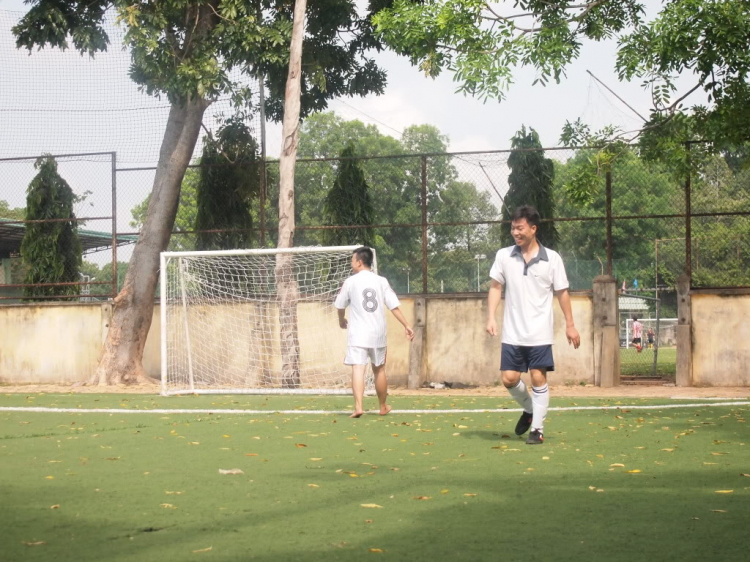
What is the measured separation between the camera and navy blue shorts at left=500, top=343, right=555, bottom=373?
320 inches

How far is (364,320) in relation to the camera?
10.7 m

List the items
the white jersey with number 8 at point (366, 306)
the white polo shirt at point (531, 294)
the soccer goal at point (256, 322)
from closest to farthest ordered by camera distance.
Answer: the white polo shirt at point (531, 294) → the white jersey with number 8 at point (366, 306) → the soccer goal at point (256, 322)

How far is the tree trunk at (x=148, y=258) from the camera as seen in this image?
18.4 metres

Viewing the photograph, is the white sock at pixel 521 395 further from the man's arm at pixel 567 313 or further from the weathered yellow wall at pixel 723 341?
the weathered yellow wall at pixel 723 341

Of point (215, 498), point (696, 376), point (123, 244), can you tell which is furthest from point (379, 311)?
point (123, 244)

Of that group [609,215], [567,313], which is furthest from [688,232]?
[567,313]

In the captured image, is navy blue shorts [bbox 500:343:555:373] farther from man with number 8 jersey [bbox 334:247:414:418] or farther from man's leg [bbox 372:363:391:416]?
man's leg [bbox 372:363:391:416]

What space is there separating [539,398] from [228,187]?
13014mm

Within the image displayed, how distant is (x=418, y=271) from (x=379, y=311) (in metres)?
11.4

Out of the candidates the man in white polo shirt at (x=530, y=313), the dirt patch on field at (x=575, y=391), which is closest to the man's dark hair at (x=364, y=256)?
the man in white polo shirt at (x=530, y=313)

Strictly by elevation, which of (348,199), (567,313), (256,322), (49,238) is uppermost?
(348,199)

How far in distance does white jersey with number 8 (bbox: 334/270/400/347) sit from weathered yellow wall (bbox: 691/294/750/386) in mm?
7467

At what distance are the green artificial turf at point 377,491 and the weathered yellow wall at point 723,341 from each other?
6679 mm

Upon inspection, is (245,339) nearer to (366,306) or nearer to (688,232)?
(688,232)
